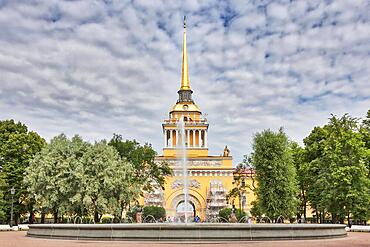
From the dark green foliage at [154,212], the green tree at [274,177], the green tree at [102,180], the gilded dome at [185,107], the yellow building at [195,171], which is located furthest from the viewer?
the gilded dome at [185,107]

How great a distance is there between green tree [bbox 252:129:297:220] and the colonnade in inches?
→ 1337

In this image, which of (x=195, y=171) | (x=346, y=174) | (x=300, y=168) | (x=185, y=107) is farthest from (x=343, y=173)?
(x=185, y=107)

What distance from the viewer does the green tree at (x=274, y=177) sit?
124 feet

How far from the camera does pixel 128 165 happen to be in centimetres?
3869

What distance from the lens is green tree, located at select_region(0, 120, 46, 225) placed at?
133 feet

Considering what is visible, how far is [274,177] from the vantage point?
3841 cm

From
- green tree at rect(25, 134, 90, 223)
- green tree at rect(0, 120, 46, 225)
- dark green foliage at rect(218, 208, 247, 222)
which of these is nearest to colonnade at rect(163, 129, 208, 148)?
dark green foliage at rect(218, 208, 247, 222)

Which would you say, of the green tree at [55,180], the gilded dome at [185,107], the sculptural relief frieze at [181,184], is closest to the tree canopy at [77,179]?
the green tree at [55,180]

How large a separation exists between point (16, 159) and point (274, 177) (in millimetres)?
25741

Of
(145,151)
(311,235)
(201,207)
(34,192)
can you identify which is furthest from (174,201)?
(311,235)

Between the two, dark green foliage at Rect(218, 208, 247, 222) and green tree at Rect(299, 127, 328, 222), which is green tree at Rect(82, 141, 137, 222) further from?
dark green foliage at Rect(218, 208, 247, 222)

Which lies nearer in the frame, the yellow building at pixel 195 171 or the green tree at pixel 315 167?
the green tree at pixel 315 167

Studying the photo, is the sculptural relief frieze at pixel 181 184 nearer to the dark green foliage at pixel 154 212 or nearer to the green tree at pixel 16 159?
the dark green foliage at pixel 154 212

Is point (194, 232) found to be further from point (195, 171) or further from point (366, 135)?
point (195, 171)
